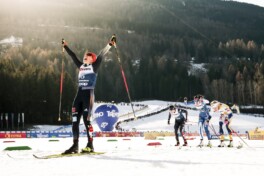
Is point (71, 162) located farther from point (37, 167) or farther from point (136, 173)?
point (136, 173)

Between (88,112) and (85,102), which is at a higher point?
(85,102)

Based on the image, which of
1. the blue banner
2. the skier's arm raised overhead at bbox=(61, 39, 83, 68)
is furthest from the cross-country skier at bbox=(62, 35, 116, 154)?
the blue banner

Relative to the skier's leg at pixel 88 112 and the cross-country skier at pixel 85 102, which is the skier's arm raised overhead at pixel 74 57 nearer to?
the cross-country skier at pixel 85 102

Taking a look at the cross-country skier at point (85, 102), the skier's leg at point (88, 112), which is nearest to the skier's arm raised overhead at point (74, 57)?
the cross-country skier at point (85, 102)

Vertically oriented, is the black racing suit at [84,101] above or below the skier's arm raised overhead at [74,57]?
below

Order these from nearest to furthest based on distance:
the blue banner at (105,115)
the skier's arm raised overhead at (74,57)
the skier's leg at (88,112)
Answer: the skier's leg at (88,112)
the skier's arm raised overhead at (74,57)
the blue banner at (105,115)

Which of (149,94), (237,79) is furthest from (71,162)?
(149,94)

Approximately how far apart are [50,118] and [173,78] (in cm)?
9097

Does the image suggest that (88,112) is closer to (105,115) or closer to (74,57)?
(74,57)

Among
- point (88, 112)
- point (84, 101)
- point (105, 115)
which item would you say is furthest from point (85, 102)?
point (105, 115)

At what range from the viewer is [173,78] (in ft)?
529

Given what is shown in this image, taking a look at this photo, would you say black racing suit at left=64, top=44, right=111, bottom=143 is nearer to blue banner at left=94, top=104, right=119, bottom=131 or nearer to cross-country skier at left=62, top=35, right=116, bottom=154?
cross-country skier at left=62, top=35, right=116, bottom=154

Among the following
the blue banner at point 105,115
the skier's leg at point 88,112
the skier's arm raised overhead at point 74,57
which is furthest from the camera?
the blue banner at point 105,115

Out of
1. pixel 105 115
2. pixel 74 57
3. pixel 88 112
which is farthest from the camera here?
pixel 105 115
